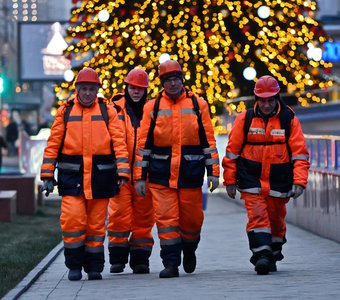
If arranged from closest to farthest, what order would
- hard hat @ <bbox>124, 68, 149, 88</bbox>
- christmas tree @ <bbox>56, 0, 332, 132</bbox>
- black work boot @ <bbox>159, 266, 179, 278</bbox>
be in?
black work boot @ <bbox>159, 266, 179, 278</bbox>
hard hat @ <bbox>124, 68, 149, 88</bbox>
christmas tree @ <bbox>56, 0, 332, 132</bbox>

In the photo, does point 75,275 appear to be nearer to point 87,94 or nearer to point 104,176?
point 104,176

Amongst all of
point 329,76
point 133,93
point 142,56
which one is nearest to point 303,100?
point 329,76

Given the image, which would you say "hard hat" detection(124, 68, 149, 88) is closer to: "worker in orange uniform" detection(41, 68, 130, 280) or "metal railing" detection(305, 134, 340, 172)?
"worker in orange uniform" detection(41, 68, 130, 280)

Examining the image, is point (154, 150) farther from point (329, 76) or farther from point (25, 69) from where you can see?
point (25, 69)

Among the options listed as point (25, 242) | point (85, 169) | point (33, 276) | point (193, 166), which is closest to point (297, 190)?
point (193, 166)

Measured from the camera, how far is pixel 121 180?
13258mm

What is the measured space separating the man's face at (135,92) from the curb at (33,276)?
1.86 m

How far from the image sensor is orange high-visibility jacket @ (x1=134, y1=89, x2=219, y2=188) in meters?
13.3

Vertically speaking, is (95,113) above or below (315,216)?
above

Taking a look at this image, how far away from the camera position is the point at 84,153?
43.5 feet

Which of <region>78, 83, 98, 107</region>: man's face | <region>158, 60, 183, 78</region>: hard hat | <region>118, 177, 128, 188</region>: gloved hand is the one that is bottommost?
<region>118, 177, 128, 188</region>: gloved hand

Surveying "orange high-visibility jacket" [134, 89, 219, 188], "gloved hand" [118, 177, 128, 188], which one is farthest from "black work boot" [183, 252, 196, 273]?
"gloved hand" [118, 177, 128, 188]

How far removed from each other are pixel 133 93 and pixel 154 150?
0.88 metres

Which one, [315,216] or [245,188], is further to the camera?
[315,216]
